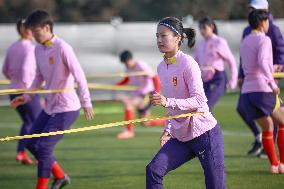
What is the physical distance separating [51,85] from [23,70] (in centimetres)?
293

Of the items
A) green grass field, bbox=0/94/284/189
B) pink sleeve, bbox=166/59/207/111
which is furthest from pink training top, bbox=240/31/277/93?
pink sleeve, bbox=166/59/207/111

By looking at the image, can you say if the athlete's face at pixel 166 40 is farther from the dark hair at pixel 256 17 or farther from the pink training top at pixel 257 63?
the dark hair at pixel 256 17

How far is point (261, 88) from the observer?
37.6 ft

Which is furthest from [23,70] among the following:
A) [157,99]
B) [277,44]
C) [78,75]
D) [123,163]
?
[157,99]

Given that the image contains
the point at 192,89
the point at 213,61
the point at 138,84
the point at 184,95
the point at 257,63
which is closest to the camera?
the point at 192,89

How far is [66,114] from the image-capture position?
34.1ft

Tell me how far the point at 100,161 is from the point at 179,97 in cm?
528

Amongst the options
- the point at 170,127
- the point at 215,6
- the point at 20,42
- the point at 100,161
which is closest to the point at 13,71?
the point at 20,42

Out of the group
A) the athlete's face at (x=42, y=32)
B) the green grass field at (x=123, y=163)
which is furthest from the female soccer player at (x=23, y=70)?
the athlete's face at (x=42, y=32)

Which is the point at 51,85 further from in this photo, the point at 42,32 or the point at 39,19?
the point at 39,19

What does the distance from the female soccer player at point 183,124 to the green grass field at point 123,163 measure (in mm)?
2518

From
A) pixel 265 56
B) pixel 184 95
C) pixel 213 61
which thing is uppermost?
pixel 184 95

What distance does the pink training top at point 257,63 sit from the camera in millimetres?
11109

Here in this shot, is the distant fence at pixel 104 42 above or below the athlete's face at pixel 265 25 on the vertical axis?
below
